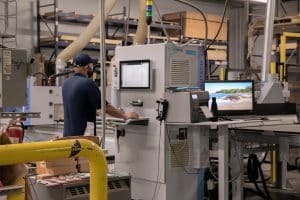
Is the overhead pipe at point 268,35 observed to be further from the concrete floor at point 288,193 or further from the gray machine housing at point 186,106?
the gray machine housing at point 186,106

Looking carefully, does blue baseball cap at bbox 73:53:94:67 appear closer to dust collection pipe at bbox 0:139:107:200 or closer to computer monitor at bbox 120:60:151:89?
computer monitor at bbox 120:60:151:89

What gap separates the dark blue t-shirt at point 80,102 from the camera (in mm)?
4715

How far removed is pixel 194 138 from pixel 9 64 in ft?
6.84

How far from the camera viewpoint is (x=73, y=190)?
11.5 feet

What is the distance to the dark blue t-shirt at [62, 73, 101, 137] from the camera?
4.71 metres

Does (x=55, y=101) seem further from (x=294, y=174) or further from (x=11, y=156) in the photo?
(x=11, y=156)

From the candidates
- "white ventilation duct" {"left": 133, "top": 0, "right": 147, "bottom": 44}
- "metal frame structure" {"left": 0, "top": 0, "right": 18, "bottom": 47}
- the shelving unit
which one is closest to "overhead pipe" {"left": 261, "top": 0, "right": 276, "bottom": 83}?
"white ventilation duct" {"left": 133, "top": 0, "right": 147, "bottom": 44}

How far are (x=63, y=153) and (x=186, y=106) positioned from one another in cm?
283

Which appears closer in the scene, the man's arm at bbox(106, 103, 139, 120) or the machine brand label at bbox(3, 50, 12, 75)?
Answer: the machine brand label at bbox(3, 50, 12, 75)

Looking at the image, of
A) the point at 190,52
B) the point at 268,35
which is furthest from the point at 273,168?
the point at 190,52

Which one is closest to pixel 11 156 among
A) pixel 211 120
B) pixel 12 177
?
pixel 12 177

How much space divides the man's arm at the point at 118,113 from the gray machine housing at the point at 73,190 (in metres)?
1.19

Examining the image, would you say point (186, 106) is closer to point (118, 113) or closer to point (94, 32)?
point (118, 113)

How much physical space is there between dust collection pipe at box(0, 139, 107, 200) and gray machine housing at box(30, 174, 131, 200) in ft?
4.88
